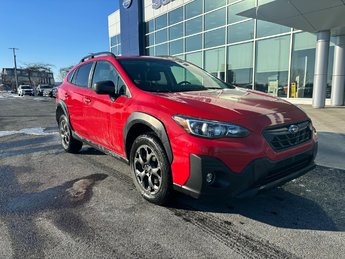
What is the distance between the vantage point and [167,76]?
4.22 metres

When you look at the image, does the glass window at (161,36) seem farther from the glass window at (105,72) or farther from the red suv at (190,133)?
the red suv at (190,133)

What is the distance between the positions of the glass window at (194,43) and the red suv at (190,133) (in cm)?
1578

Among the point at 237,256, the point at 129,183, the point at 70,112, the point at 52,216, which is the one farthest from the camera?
the point at 70,112

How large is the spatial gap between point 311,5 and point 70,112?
927cm

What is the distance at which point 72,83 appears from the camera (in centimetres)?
550

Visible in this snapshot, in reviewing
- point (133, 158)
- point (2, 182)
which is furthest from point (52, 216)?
point (2, 182)

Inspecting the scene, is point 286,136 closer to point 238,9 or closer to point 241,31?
point 241,31

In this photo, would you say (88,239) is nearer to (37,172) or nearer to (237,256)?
(237,256)

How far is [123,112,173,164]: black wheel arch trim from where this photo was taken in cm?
296

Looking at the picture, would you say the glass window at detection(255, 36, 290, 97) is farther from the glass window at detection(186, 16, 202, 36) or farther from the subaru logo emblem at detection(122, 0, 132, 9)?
the subaru logo emblem at detection(122, 0, 132, 9)

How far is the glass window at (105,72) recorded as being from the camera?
407cm

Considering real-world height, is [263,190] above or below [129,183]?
above

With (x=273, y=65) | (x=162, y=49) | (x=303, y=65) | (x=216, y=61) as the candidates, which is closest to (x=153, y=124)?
(x=303, y=65)

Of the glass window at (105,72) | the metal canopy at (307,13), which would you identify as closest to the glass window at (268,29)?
the metal canopy at (307,13)
